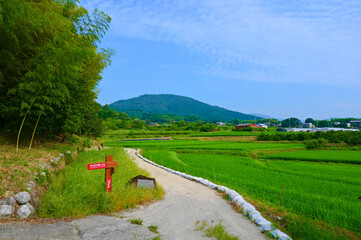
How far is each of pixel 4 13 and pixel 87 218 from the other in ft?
18.6

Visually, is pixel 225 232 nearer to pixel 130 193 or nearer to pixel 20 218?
pixel 130 193

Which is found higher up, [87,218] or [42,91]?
[42,91]

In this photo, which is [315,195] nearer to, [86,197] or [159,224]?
[159,224]

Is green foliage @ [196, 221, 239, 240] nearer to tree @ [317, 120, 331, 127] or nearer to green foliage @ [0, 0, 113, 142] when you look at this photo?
green foliage @ [0, 0, 113, 142]

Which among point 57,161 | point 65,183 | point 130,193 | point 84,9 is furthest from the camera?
Answer: point 84,9


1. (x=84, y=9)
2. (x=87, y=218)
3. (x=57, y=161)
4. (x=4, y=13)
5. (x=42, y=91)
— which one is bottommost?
(x=87, y=218)

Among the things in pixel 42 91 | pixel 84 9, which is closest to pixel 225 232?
pixel 42 91

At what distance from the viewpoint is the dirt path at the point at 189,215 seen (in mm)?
4287

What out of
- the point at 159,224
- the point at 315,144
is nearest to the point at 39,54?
the point at 159,224

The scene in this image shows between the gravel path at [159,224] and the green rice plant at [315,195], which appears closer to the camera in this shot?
the gravel path at [159,224]

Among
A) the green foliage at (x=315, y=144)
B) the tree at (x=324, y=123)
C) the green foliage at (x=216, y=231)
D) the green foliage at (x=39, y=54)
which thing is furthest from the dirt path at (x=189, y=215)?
the tree at (x=324, y=123)

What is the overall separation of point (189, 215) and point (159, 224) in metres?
0.86

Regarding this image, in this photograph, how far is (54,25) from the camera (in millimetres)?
7305

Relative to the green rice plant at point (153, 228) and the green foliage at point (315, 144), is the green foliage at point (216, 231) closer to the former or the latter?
the green rice plant at point (153, 228)
